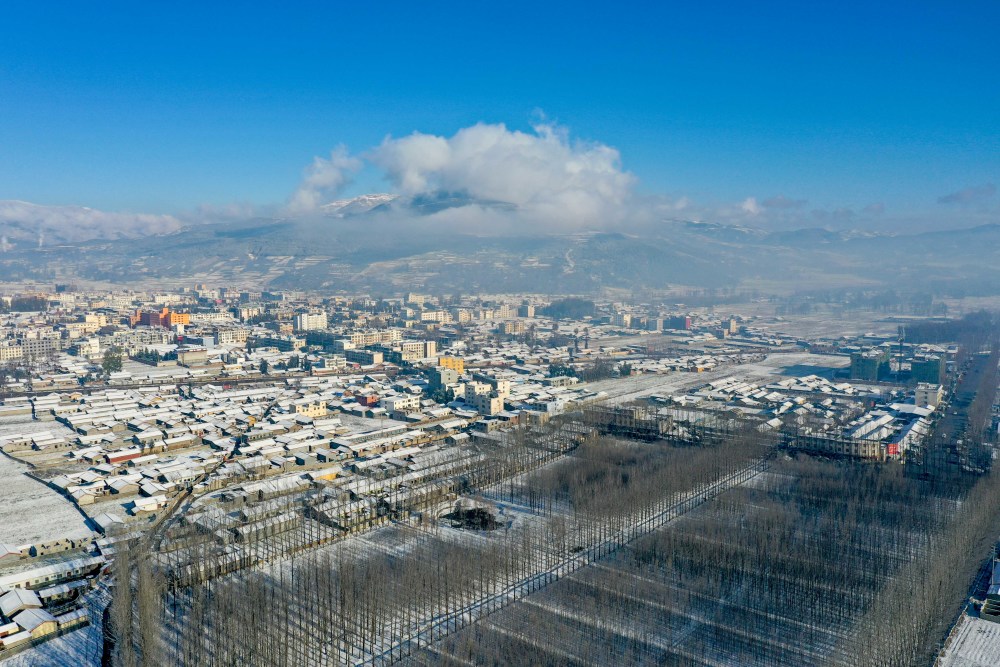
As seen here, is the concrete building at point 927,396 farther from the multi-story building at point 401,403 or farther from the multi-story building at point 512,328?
the multi-story building at point 512,328

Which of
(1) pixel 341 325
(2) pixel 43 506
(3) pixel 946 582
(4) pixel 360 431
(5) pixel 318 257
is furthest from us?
(5) pixel 318 257

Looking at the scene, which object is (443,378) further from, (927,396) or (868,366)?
(868,366)

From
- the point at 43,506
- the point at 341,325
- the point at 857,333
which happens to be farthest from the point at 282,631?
the point at 857,333

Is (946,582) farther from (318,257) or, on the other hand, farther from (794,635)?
(318,257)

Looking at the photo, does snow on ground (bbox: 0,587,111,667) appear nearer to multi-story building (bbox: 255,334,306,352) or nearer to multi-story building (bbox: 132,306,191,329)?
multi-story building (bbox: 255,334,306,352)

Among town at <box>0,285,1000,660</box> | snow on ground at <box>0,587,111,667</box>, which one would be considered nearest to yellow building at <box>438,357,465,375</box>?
town at <box>0,285,1000,660</box>

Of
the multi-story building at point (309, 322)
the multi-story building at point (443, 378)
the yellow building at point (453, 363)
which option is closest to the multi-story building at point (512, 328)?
the multi-story building at point (309, 322)
